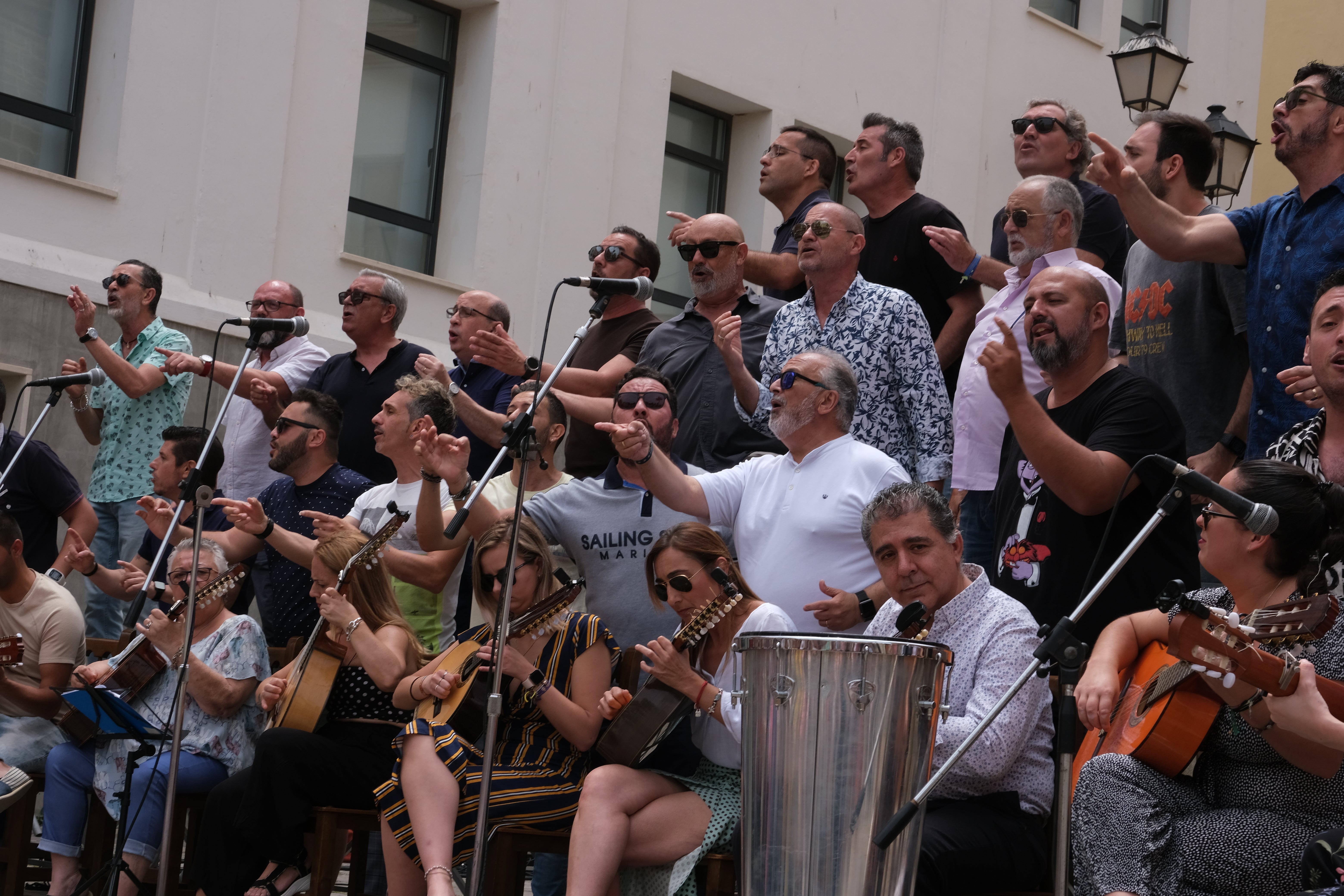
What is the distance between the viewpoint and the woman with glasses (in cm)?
566

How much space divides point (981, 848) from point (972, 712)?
34cm

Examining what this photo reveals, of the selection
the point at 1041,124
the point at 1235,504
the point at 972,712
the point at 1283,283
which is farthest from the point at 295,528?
the point at 1235,504

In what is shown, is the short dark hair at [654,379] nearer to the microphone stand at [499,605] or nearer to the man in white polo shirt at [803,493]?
the man in white polo shirt at [803,493]

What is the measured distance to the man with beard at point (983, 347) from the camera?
18.0 feet

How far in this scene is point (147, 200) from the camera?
8883 millimetres

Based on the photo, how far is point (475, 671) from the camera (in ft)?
16.2

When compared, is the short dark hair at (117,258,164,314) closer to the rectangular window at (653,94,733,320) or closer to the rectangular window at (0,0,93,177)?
the rectangular window at (0,0,93,177)

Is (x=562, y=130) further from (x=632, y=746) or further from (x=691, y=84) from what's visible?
(x=632, y=746)

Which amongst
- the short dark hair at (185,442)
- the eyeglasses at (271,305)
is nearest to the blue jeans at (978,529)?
the short dark hair at (185,442)

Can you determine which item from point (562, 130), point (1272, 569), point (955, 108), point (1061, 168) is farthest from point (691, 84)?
point (1272, 569)

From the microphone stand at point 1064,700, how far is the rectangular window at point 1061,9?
11.7 meters

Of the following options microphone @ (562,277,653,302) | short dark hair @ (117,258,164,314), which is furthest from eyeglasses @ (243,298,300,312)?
microphone @ (562,277,653,302)

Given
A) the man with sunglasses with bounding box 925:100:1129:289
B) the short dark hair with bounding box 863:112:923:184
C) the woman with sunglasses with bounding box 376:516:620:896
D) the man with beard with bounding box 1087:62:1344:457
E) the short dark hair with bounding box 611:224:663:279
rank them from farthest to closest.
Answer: the short dark hair with bounding box 611:224:663:279 < the short dark hair with bounding box 863:112:923:184 < the man with sunglasses with bounding box 925:100:1129:289 < the woman with sunglasses with bounding box 376:516:620:896 < the man with beard with bounding box 1087:62:1344:457

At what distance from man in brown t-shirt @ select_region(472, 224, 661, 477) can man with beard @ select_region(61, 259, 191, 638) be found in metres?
1.96
